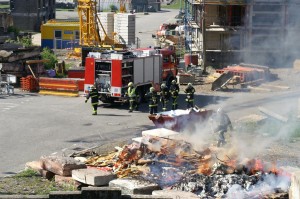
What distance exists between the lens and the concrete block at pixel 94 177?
45.8 ft

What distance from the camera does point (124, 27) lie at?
4503 centimetres

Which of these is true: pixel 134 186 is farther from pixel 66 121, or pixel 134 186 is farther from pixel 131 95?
pixel 131 95

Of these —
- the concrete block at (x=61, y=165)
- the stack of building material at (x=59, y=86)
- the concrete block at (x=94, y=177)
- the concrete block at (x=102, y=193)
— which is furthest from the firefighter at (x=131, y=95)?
the concrete block at (x=102, y=193)

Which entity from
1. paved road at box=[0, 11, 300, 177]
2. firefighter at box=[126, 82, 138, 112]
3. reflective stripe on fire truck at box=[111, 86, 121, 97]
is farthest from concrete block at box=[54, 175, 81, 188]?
reflective stripe on fire truck at box=[111, 86, 121, 97]

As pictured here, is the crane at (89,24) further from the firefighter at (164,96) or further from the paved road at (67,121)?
the firefighter at (164,96)

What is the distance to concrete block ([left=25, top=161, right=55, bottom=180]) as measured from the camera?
50.2ft

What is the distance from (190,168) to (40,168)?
3432mm

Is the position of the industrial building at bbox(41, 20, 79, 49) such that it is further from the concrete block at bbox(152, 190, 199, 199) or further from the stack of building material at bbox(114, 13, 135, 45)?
the concrete block at bbox(152, 190, 199, 199)

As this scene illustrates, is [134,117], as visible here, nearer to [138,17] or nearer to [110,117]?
[110,117]

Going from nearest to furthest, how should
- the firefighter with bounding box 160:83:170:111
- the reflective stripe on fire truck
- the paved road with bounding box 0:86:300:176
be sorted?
1. the paved road with bounding box 0:86:300:176
2. the reflective stripe on fire truck
3. the firefighter with bounding box 160:83:170:111

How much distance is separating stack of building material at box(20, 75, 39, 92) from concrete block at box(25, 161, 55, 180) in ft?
40.1

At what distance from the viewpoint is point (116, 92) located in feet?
78.5

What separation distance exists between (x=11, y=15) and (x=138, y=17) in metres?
24.3

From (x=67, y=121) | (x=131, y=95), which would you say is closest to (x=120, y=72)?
(x=131, y=95)
